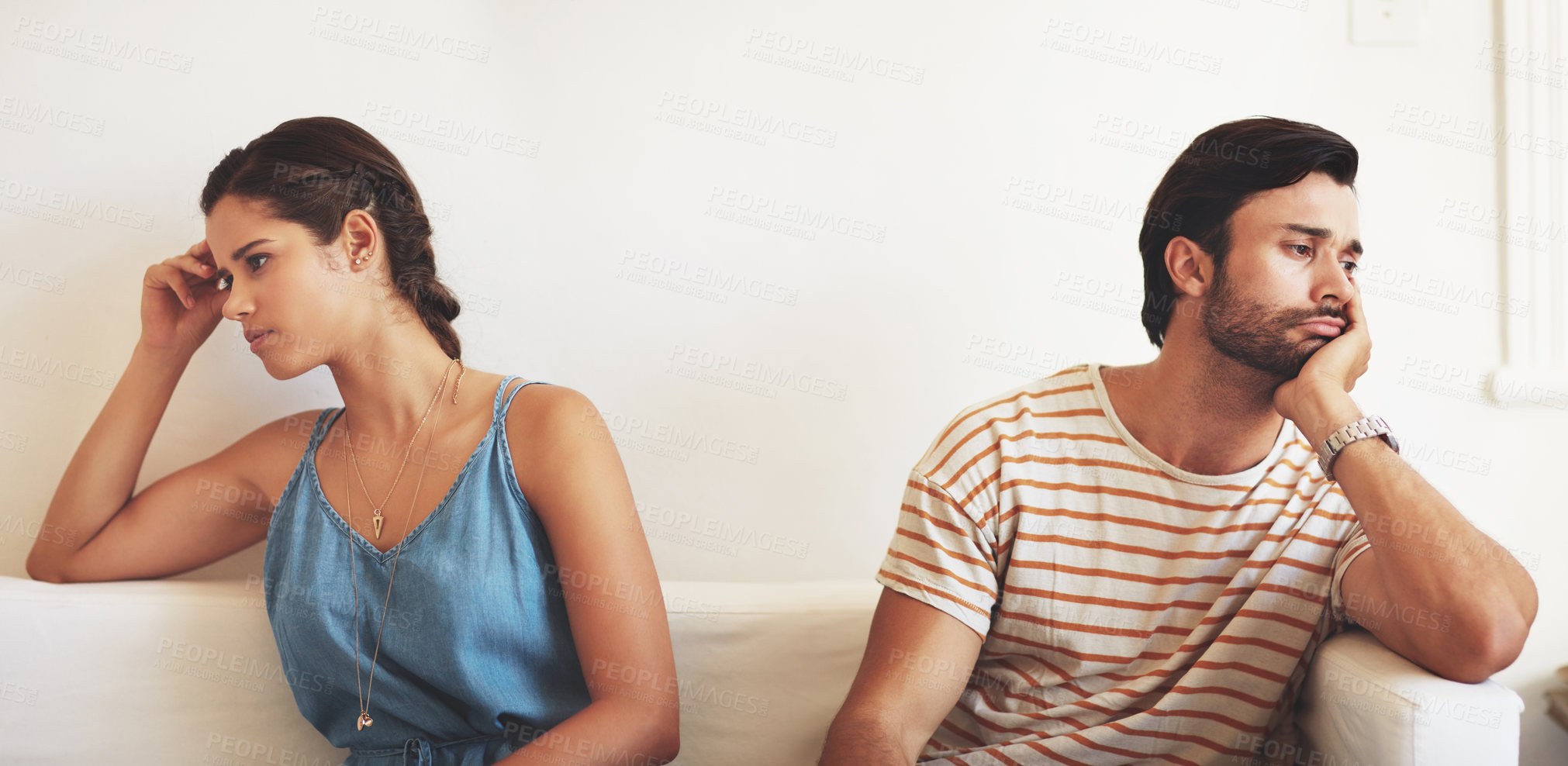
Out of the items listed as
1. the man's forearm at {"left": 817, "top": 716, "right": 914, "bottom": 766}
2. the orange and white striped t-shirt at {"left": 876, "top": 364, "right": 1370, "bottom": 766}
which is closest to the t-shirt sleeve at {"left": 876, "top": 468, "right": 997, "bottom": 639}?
the orange and white striped t-shirt at {"left": 876, "top": 364, "right": 1370, "bottom": 766}

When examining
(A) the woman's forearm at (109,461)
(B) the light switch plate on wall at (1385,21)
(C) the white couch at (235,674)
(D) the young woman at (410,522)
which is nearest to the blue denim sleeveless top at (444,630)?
(D) the young woman at (410,522)

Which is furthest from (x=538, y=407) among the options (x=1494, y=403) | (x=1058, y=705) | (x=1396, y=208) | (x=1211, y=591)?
(x=1494, y=403)

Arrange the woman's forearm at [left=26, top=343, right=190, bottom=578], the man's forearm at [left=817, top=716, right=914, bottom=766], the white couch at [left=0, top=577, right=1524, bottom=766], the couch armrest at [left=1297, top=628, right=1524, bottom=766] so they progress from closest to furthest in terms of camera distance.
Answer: the couch armrest at [left=1297, top=628, right=1524, bottom=766] < the man's forearm at [left=817, top=716, right=914, bottom=766] < the white couch at [left=0, top=577, right=1524, bottom=766] < the woman's forearm at [left=26, top=343, right=190, bottom=578]

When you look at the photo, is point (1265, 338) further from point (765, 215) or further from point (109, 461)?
point (109, 461)

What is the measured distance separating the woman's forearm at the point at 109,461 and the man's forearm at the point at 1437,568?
5.77 feet

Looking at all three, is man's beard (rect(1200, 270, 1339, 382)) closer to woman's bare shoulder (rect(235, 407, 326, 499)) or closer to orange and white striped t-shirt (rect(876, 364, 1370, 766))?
orange and white striped t-shirt (rect(876, 364, 1370, 766))

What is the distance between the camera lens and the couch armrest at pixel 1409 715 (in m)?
1.02

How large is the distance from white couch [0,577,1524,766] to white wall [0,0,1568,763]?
29cm

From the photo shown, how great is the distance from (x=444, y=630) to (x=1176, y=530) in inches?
39.2

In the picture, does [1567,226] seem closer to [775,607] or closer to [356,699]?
[775,607]

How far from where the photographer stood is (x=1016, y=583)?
129cm

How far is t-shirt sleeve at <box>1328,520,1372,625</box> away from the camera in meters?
1.21

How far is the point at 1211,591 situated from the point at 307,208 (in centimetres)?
135

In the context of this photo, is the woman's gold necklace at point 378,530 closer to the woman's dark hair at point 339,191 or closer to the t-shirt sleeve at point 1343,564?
the woman's dark hair at point 339,191
